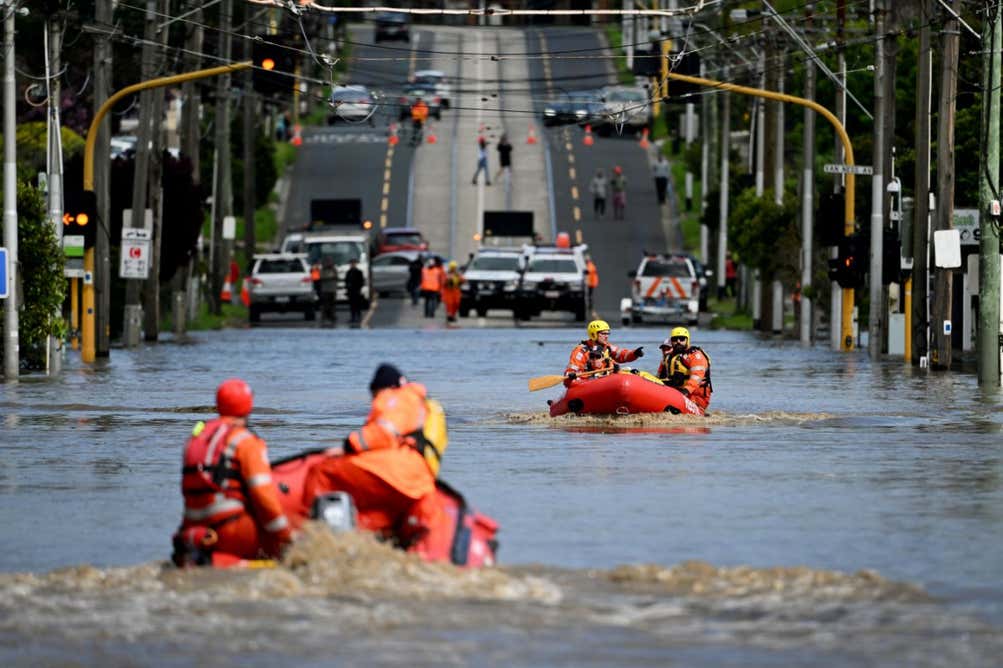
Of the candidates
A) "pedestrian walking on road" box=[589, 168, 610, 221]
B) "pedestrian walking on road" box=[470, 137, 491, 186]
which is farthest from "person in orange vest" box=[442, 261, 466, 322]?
"pedestrian walking on road" box=[470, 137, 491, 186]

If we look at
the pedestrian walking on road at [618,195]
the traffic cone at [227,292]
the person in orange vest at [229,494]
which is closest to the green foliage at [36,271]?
the person in orange vest at [229,494]

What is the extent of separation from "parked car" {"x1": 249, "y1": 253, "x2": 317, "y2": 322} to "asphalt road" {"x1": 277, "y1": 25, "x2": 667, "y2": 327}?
484 cm

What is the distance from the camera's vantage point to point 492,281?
231 ft

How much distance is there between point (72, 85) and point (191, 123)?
2744cm

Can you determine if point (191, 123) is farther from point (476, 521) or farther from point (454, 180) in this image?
point (476, 521)

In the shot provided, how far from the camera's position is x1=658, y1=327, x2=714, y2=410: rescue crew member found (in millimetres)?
30969

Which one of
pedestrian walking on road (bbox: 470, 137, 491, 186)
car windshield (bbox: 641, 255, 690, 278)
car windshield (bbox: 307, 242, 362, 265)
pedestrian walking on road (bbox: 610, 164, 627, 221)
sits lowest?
car windshield (bbox: 641, 255, 690, 278)

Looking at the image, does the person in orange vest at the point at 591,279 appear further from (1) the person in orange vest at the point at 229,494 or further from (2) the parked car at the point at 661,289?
(1) the person in orange vest at the point at 229,494

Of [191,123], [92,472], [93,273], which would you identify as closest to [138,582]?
[92,472]

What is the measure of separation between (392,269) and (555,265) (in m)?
11.5

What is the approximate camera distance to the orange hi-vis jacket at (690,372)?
1219 inches

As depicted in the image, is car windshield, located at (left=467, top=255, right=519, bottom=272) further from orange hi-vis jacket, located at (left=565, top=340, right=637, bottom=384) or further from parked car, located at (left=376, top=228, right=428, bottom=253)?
orange hi-vis jacket, located at (left=565, top=340, right=637, bottom=384)

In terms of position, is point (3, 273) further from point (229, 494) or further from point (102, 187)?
point (229, 494)

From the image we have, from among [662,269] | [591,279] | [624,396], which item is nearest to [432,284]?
[591,279]
